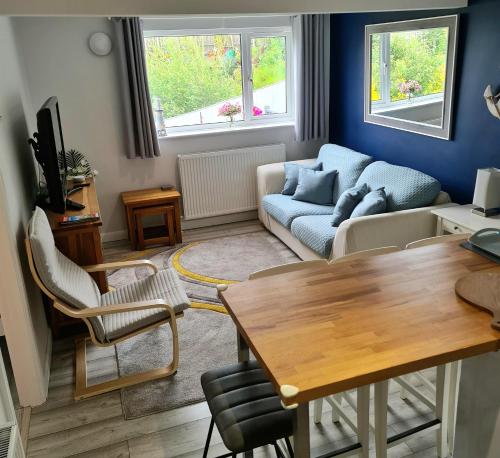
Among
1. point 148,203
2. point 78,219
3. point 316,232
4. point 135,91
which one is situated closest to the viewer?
point 78,219

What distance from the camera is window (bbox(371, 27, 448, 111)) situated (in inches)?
152

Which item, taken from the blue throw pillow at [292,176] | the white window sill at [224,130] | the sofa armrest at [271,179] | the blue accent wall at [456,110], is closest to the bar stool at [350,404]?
the blue accent wall at [456,110]

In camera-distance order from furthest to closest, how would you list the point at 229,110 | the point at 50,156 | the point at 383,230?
the point at 229,110
the point at 383,230
the point at 50,156

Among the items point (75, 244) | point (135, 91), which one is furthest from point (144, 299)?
point (135, 91)

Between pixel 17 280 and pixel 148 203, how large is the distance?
233cm

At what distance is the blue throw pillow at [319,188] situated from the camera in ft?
15.2

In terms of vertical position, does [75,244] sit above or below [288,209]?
above

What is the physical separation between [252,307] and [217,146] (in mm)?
3695

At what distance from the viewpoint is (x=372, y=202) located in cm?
379

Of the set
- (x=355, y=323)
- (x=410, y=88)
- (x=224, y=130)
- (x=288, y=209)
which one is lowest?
(x=288, y=209)

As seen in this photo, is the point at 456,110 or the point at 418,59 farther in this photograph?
the point at 418,59

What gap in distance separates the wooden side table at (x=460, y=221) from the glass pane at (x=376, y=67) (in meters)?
1.53

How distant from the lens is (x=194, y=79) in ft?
17.2

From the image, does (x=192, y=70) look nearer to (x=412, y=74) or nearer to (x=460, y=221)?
(x=412, y=74)
